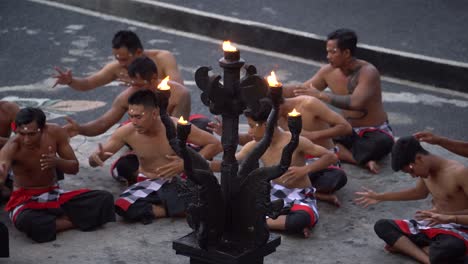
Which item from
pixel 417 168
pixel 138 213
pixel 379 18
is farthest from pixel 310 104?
pixel 379 18

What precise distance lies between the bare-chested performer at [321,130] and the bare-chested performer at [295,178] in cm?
31

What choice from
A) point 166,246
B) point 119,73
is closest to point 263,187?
point 166,246

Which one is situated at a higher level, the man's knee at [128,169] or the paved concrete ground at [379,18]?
the paved concrete ground at [379,18]

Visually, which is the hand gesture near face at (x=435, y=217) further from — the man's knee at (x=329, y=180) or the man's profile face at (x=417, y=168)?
the man's knee at (x=329, y=180)

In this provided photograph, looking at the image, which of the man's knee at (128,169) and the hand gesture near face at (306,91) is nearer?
the man's knee at (128,169)

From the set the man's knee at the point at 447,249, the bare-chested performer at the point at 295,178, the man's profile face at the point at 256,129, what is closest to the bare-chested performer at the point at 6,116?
the bare-chested performer at the point at 295,178

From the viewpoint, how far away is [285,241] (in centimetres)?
800

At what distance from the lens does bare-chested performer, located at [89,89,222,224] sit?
27.4ft

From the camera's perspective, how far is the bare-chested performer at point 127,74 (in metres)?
9.48

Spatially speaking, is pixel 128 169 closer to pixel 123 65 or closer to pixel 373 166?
pixel 123 65

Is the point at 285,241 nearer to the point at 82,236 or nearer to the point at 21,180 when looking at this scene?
the point at 82,236

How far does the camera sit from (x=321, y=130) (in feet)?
29.8

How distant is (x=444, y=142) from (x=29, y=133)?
3107 millimetres

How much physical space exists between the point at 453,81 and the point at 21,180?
5.61 metres
